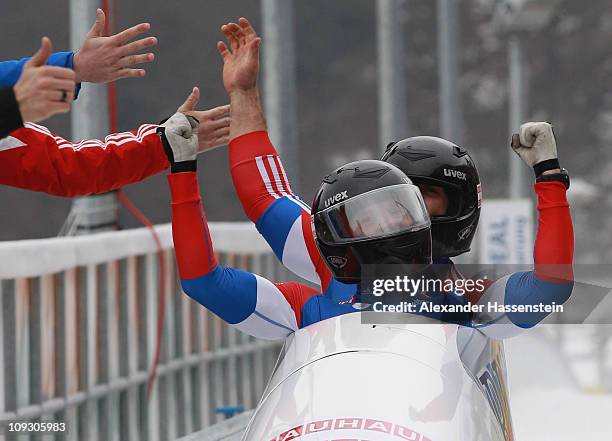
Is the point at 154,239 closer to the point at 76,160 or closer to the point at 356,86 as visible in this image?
the point at 76,160

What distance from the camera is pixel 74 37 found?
21.3 ft

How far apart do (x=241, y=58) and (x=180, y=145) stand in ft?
2.37

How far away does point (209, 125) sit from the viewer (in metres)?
4.66

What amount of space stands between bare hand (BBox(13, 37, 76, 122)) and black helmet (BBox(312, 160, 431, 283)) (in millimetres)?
906

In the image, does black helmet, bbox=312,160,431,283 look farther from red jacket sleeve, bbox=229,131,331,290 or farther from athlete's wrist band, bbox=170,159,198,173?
red jacket sleeve, bbox=229,131,331,290

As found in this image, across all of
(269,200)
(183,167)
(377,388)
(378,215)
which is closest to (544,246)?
(378,215)

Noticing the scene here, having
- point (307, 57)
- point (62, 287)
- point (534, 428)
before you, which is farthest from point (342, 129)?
point (62, 287)

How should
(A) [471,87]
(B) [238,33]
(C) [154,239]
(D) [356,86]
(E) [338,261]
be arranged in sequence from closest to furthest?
(E) [338,261] < (B) [238,33] < (C) [154,239] < (D) [356,86] < (A) [471,87]

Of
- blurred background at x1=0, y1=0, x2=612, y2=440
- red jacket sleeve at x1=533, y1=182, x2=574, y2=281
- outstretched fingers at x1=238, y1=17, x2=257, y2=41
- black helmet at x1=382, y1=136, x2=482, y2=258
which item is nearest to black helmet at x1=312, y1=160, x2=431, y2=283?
red jacket sleeve at x1=533, y1=182, x2=574, y2=281

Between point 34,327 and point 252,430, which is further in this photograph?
point 34,327

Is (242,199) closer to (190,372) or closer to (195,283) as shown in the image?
(195,283)

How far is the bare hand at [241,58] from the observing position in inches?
178

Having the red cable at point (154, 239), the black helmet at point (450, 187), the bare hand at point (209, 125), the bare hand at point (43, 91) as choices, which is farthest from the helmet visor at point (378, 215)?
the red cable at point (154, 239)

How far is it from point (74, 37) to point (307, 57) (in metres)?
36.2
